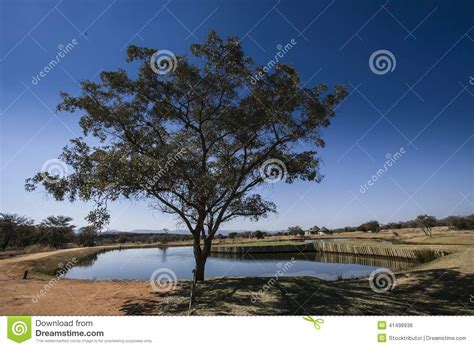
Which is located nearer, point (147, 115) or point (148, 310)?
point (148, 310)

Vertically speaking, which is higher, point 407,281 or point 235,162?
point 235,162

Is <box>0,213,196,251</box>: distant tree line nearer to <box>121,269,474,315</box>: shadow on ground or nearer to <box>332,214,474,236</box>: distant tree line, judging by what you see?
<box>121,269,474,315</box>: shadow on ground

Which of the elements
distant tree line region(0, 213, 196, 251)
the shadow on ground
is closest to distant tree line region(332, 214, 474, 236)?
the shadow on ground

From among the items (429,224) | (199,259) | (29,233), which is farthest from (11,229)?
(429,224)

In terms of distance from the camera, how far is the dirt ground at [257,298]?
38.6 feet

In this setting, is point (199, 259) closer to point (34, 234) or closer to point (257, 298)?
point (257, 298)

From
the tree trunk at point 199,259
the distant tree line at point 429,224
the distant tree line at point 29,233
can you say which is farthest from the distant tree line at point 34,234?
the distant tree line at point 429,224

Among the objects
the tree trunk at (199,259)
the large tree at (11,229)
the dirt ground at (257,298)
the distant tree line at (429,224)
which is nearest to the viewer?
the dirt ground at (257,298)

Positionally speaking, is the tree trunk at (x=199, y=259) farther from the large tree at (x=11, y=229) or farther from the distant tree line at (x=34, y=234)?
the large tree at (x=11, y=229)

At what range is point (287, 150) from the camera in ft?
59.0
